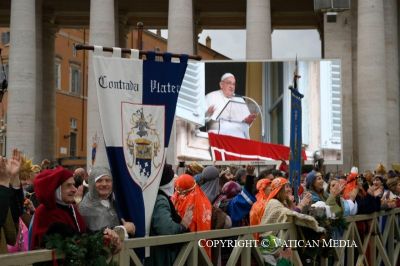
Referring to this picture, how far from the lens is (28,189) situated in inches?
449

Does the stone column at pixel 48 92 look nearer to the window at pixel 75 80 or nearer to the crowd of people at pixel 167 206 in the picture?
the window at pixel 75 80

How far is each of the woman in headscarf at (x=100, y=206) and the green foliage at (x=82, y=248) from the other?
80cm

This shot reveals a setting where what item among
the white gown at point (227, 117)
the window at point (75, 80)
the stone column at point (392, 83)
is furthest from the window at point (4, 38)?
the stone column at point (392, 83)

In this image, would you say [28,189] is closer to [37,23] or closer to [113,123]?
[113,123]

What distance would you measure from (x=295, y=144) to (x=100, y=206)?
184 inches

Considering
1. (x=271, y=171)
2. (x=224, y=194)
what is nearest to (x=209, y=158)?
(x=271, y=171)

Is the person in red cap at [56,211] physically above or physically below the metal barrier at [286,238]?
above

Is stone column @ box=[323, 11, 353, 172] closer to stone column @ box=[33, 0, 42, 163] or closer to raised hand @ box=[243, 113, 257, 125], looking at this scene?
raised hand @ box=[243, 113, 257, 125]

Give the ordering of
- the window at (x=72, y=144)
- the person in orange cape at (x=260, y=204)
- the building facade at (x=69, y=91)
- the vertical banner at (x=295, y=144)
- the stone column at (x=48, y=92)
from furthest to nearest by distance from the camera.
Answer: the window at (x=72, y=144) → the building facade at (x=69, y=91) → the stone column at (x=48, y=92) → the vertical banner at (x=295, y=144) → the person in orange cape at (x=260, y=204)

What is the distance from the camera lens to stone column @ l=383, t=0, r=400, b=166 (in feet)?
119

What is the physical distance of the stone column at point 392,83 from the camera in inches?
1423

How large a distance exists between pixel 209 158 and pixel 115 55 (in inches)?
927

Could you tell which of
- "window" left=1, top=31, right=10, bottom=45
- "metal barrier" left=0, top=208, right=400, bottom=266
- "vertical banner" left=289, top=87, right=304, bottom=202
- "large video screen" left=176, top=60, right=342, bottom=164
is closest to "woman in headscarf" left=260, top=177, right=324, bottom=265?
"metal barrier" left=0, top=208, right=400, bottom=266

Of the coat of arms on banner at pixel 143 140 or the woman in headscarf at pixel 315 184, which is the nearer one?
the coat of arms on banner at pixel 143 140
